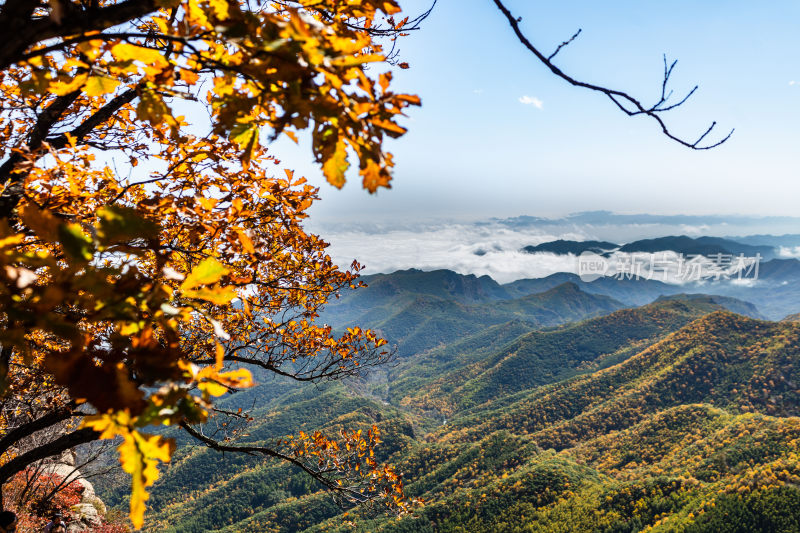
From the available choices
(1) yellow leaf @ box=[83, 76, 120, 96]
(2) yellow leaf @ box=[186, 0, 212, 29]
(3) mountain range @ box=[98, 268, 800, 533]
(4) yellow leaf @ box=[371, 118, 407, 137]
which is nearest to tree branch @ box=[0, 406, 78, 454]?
(1) yellow leaf @ box=[83, 76, 120, 96]

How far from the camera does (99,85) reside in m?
1.58

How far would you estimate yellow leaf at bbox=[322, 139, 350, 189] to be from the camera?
4.11ft

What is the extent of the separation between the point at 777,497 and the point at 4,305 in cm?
5185

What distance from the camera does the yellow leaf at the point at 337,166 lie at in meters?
1.25

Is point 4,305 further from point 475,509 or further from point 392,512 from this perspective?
point 475,509

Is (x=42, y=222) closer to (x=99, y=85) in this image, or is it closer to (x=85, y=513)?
A: (x=99, y=85)

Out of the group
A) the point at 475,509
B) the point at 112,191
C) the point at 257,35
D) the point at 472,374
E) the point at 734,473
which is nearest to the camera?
the point at 257,35

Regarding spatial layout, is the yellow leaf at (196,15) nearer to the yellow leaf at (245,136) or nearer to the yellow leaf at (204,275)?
the yellow leaf at (245,136)

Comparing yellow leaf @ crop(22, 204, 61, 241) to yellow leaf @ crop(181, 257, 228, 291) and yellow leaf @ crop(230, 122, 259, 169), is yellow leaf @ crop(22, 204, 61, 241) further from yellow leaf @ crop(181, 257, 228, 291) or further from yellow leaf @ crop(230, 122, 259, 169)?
yellow leaf @ crop(230, 122, 259, 169)

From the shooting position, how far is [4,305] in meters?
1.10

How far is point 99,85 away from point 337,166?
116 centimetres

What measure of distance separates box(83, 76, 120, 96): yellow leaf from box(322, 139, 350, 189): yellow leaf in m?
1.05

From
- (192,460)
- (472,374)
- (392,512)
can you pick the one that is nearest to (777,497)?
(392,512)

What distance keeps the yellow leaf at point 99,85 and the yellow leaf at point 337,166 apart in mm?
1053
